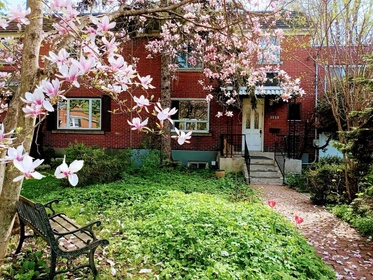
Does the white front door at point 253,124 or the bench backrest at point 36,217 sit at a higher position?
the white front door at point 253,124

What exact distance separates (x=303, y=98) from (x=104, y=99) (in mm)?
10104

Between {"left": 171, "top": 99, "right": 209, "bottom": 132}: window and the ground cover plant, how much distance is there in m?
8.81

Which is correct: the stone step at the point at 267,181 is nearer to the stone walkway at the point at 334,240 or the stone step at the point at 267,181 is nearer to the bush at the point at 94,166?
the stone walkway at the point at 334,240

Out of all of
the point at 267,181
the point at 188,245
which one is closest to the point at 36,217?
the point at 188,245

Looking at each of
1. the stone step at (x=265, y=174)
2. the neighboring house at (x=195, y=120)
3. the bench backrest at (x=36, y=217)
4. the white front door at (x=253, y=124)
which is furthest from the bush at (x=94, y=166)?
the white front door at (x=253, y=124)

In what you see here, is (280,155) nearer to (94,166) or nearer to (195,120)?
(195,120)

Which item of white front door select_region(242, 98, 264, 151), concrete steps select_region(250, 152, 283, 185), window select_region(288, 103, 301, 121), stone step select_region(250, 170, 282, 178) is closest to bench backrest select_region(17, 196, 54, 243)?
concrete steps select_region(250, 152, 283, 185)

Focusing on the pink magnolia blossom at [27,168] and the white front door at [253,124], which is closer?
the pink magnolia blossom at [27,168]

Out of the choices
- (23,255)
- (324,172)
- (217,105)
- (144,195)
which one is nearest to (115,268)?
(23,255)

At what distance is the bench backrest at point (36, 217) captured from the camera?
3.24 metres

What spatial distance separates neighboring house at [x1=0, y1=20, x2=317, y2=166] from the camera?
15.3m

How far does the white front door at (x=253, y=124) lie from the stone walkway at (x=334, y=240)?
638 cm

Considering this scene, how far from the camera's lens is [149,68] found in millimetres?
15586

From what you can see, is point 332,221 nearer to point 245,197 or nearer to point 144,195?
point 245,197
